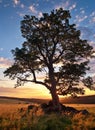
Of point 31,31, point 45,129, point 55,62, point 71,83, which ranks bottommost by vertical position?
point 45,129

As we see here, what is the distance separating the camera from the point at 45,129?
554 inches

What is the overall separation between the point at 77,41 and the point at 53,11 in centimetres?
480

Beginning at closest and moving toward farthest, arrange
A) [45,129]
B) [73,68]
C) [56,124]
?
[45,129]
[56,124]
[73,68]

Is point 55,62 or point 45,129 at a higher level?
point 55,62

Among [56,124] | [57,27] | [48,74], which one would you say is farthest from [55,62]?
[56,124]

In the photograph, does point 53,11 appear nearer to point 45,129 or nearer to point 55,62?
point 55,62

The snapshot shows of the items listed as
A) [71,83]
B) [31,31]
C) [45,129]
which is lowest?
[45,129]

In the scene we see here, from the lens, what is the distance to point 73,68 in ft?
117

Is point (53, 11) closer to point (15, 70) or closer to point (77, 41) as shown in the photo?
point (77, 41)

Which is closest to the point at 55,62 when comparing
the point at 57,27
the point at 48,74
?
the point at 48,74

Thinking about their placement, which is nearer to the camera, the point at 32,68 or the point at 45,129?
the point at 45,129

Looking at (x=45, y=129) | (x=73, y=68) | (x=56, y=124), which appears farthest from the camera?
(x=73, y=68)

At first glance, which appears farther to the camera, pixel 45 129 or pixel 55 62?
pixel 55 62

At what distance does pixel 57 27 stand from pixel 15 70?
744 centimetres
